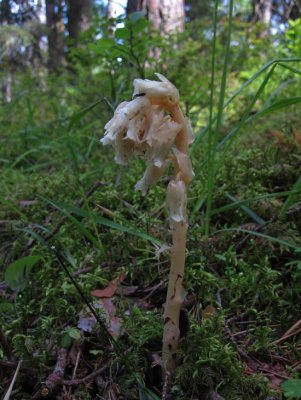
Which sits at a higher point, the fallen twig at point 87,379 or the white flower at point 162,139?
the white flower at point 162,139

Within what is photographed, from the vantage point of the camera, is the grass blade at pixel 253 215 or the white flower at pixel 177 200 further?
the grass blade at pixel 253 215

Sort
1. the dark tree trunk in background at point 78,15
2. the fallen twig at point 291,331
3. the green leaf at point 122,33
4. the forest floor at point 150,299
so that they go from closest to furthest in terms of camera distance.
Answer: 1. the forest floor at point 150,299
2. the fallen twig at point 291,331
3. the green leaf at point 122,33
4. the dark tree trunk in background at point 78,15

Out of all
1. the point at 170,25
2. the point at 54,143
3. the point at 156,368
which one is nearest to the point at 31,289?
the point at 156,368

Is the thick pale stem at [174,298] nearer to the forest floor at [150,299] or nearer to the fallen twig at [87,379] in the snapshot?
the forest floor at [150,299]

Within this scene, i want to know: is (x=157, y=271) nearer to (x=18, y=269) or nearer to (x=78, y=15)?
(x=18, y=269)

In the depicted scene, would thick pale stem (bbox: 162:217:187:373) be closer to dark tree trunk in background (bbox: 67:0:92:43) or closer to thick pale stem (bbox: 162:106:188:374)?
thick pale stem (bbox: 162:106:188:374)

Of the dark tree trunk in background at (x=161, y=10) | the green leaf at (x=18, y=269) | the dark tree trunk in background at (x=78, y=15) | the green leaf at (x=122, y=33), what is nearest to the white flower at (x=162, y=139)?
the green leaf at (x=18, y=269)

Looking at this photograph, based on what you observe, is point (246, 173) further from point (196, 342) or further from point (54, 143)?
point (54, 143)
